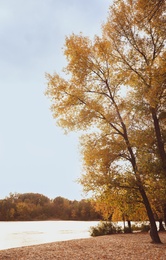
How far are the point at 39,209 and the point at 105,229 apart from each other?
75.6 meters

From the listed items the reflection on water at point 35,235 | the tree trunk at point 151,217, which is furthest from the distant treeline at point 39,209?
the tree trunk at point 151,217

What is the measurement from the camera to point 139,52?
46.1 ft

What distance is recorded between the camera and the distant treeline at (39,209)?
9312 cm

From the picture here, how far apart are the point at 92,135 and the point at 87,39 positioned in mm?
4881

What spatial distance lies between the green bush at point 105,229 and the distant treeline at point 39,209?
204 feet

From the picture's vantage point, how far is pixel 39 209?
325 feet

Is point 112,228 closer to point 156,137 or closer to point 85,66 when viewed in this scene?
point 156,137

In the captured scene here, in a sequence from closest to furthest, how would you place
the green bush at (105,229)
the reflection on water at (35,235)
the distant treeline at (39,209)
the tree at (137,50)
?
the tree at (137,50) → the reflection on water at (35,235) → the green bush at (105,229) → the distant treeline at (39,209)

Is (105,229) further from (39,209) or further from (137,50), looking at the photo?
(39,209)

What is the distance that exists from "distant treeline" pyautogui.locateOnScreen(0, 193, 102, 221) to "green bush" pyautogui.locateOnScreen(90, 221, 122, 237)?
204ft

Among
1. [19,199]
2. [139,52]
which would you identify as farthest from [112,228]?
[19,199]

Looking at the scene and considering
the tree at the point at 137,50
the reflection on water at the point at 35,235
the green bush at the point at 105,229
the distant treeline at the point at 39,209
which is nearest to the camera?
the tree at the point at 137,50

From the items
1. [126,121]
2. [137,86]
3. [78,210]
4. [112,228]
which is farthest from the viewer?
[78,210]

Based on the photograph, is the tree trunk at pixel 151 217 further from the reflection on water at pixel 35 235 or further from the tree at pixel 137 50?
the reflection on water at pixel 35 235
